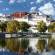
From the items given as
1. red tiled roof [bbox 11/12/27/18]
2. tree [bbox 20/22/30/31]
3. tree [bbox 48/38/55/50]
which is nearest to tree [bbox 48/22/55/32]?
tree [bbox 48/38/55/50]

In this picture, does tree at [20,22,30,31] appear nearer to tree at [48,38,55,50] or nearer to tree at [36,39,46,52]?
tree at [36,39,46,52]

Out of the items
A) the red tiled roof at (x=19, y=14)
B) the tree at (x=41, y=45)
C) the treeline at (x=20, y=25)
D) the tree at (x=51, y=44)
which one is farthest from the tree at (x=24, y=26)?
the tree at (x=51, y=44)

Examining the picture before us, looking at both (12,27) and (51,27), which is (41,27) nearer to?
(51,27)

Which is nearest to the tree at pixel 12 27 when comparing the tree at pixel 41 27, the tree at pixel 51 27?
the tree at pixel 41 27

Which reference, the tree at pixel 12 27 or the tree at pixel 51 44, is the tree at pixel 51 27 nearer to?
the tree at pixel 51 44

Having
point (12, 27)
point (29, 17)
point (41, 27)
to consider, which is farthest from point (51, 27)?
point (12, 27)

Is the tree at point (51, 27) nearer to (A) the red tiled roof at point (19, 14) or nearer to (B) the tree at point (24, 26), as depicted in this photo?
(B) the tree at point (24, 26)

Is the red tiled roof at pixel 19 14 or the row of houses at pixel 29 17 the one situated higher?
the red tiled roof at pixel 19 14

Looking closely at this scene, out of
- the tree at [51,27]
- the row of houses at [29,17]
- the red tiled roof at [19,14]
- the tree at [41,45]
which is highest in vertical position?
the red tiled roof at [19,14]

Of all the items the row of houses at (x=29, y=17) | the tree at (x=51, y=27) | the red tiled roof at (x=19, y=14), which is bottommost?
the tree at (x=51, y=27)

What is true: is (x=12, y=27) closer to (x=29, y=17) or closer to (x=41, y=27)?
(x=29, y=17)

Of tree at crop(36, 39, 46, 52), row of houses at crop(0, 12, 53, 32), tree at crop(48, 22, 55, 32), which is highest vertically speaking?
row of houses at crop(0, 12, 53, 32)

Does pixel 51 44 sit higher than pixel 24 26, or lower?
lower

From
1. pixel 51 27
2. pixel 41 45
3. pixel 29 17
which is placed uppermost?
pixel 29 17
